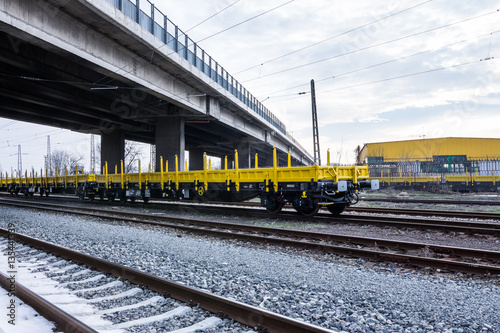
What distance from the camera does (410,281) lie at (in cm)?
477

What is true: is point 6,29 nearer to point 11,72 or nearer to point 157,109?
point 11,72

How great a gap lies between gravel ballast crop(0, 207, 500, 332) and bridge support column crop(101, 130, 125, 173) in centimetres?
2439

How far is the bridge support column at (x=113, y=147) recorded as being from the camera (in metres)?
30.5

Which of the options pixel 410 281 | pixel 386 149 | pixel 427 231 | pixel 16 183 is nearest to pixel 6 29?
pixel 410 281

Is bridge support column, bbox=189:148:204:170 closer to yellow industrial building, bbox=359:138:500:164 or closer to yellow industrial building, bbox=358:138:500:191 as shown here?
yellow industrial building, bbox=358:138:500:191

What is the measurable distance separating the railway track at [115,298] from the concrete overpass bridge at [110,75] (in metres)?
9.21

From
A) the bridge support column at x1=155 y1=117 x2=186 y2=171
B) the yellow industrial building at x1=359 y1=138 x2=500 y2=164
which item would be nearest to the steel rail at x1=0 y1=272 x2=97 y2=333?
the bridge support column at x1=155 y1=117 x2=186 y2=171

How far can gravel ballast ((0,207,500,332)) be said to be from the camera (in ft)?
11.3

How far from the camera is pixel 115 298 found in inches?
162

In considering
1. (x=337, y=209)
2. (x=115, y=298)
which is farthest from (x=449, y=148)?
(x=115, y=298)

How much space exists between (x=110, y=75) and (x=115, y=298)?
1357 centimetres

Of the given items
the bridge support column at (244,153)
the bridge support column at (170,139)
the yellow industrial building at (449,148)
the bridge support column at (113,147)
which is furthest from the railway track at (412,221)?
the yellow industrial building at (449,148)

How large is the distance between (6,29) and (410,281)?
13.1m

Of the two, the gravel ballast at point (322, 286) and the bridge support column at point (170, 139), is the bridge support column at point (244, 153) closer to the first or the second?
the bridge support column at point (170, 139)
